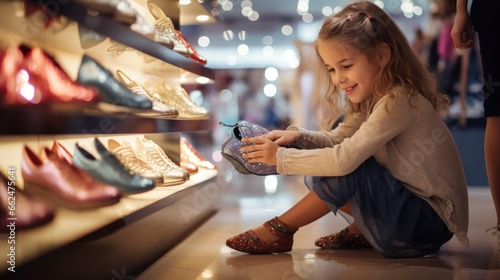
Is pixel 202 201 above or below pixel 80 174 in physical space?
below

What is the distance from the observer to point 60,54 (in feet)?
4.87

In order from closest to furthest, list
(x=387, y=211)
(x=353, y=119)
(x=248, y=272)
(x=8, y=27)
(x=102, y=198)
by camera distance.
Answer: (x=8, y=27)
(x=102, y=198)
(x=248, y=272)
(x=387, y=211)
(x=353, y=119)

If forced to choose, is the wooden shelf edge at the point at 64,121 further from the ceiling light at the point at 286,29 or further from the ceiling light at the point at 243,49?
the ceiling light at the point at 243,49

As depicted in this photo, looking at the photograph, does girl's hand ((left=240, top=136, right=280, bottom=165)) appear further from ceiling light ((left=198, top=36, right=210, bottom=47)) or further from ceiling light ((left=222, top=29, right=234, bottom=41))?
ceiling light ((left=198, top=36, right=210, bottom=47))

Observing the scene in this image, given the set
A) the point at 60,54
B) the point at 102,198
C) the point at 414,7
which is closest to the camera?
the point at 102,198

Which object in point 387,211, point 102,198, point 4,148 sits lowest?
point 387,211

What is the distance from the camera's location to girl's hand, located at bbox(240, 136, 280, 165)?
Answer: 176 centimetres

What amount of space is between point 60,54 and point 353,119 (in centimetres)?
105

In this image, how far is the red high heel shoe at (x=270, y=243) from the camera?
1.85 meters

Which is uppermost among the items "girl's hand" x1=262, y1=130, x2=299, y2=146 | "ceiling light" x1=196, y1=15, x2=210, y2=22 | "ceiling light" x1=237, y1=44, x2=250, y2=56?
"ceiling light" x1=237, y1=44, x2=250, y2=56

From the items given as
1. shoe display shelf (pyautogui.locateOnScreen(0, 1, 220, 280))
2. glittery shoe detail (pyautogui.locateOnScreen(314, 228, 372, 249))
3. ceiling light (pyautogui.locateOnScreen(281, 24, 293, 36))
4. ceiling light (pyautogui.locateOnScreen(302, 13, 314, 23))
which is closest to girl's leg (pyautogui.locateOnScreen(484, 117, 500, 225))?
glittery shoe detail (pyautogui.locateOnScreen(314, 228, 372, 249))

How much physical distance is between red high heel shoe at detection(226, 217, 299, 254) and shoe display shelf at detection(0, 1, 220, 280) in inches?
11.0

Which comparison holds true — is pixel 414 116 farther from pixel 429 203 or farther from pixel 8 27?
pixel 8 27

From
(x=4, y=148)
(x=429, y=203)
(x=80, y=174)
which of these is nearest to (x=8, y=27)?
(x=4, y=148)
